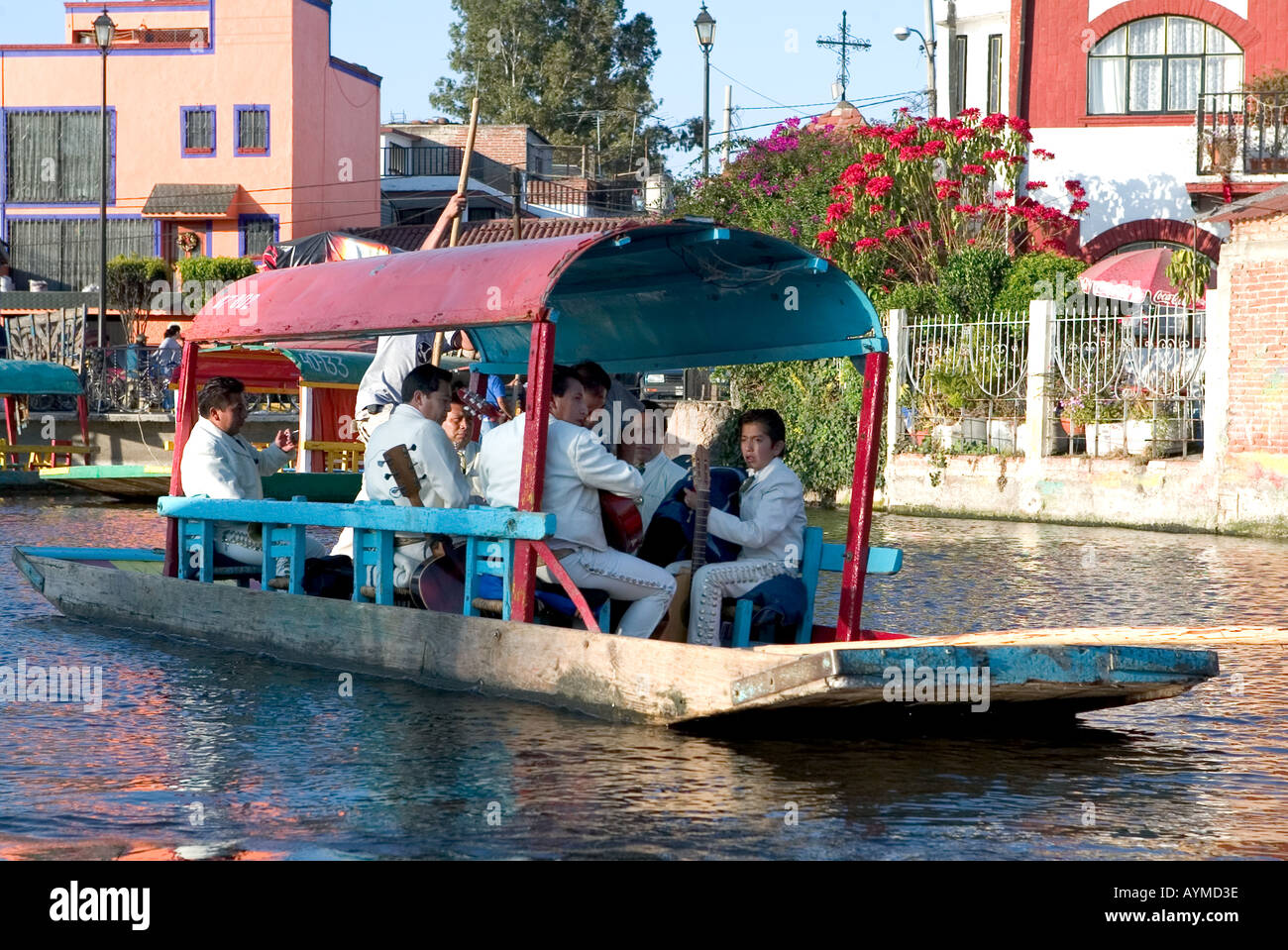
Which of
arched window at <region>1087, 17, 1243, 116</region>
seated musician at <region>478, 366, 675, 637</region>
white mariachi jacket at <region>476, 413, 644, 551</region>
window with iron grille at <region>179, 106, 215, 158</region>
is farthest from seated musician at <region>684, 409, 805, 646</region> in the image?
window with iron grille at <region>179, 106, 215, 158</region>

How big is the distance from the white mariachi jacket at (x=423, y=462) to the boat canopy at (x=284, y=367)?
988 centimetres

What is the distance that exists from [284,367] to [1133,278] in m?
11.7

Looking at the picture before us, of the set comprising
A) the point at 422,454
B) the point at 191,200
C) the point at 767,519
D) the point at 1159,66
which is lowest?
the point at 767,519

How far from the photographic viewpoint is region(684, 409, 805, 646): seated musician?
8.32 meters

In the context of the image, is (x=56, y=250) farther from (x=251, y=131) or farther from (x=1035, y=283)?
(x=1035, y=283)

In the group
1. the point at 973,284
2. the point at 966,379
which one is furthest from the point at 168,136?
the point at 966,379

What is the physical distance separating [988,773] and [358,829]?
2634 mm

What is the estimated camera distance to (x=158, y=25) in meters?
42.5

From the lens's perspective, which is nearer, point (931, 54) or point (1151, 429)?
point (1151, 429)

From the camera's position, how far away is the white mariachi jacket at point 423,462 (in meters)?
9.05

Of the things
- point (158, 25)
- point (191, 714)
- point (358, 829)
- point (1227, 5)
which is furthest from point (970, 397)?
point (158, 25)

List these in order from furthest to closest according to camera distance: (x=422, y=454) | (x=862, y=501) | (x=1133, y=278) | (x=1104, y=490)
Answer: (x=1133, y=278) < (x=1104, y=490) < (x=422, y=454) < (x=862, y=501)

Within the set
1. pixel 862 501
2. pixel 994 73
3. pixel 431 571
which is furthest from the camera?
pixel 994 73

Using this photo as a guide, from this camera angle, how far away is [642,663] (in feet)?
24.5
